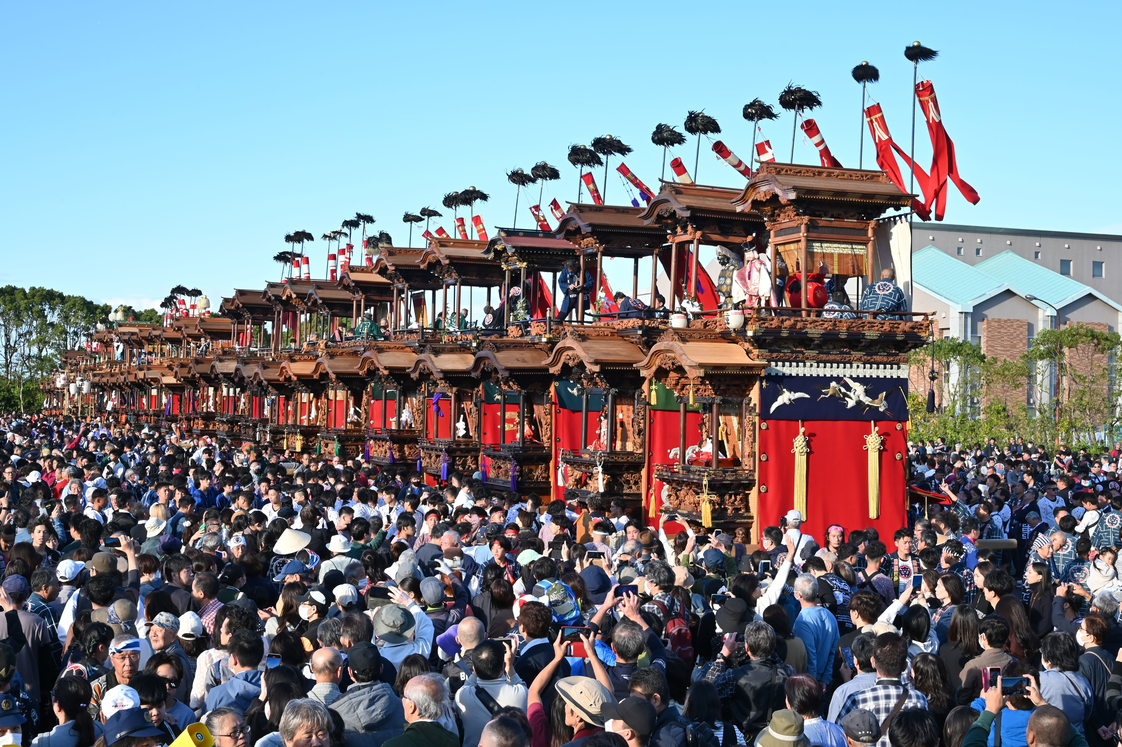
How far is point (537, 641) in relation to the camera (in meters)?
7.62

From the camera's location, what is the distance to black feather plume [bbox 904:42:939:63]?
2056cm

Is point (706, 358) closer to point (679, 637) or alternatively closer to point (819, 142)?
point (819, 142)

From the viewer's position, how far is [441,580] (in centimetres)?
904

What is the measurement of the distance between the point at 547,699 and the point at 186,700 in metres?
2.53

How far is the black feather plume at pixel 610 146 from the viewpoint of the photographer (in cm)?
2505

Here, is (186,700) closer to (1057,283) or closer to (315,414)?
(315,414)

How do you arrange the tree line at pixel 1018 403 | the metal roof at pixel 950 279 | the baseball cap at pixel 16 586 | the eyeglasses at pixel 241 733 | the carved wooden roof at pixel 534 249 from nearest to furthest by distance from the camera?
the eyeglasses at pixel 241 733, the baseball cap at pixel 16 586, the carved wooden roof at pixel 534 249, the tree line at pixel 1018 403, the metal roof at pixel 950 279

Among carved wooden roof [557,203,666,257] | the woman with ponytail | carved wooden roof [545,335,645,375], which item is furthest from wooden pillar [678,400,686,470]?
the woman with ponytail

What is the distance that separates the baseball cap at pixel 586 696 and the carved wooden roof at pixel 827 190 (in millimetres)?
14479

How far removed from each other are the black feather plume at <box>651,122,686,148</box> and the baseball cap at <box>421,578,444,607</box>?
16.8 metres

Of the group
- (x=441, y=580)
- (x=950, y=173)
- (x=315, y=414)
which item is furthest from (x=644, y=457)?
(x=315, y=414)

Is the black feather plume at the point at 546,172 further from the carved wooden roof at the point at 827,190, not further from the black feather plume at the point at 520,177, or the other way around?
the carved wooden roof at the point at 827,190

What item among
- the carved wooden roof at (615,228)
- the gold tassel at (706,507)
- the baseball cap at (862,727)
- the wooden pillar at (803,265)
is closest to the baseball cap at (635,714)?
the baseball cap at (862,727)

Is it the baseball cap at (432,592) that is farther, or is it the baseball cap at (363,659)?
the baseball cap at (432,592)
